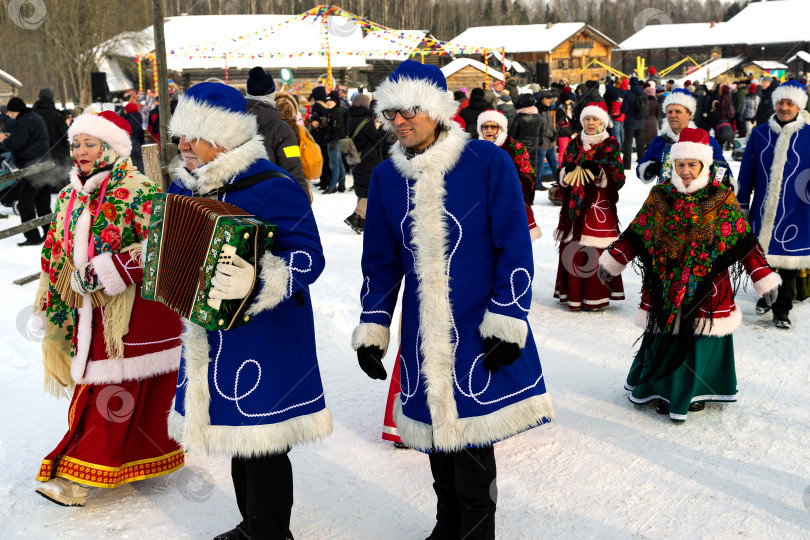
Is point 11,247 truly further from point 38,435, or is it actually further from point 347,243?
point 38,435

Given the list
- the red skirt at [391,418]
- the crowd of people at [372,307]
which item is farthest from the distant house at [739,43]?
the red skirt at [391,418]

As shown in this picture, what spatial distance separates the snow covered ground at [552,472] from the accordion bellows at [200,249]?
4.19ft

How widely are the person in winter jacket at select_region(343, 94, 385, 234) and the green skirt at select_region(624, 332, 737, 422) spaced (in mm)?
5891

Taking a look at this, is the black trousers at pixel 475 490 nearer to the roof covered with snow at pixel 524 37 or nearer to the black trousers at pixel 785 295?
the black trousers at pixel 785 295

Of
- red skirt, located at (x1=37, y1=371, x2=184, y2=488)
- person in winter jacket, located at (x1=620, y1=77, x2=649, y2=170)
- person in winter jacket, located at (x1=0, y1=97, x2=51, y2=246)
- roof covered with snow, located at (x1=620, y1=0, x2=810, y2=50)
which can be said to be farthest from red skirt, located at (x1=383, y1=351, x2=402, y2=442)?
roof covered with snow, located at (x1=620, y1=0, x2=810, y2=50)

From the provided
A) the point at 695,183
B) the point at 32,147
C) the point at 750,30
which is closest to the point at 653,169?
the point at 695,183

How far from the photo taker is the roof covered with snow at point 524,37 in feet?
163

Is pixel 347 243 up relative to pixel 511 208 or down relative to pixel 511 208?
down

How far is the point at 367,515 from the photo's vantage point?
3473mm

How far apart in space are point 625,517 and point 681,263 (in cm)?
158

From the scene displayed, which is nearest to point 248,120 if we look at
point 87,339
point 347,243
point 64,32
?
point 87,339

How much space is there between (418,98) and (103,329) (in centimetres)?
192

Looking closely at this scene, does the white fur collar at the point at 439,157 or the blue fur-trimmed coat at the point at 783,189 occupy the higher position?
the white fur collar at the point at 439,157

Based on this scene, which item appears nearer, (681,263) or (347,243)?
(681,263)
